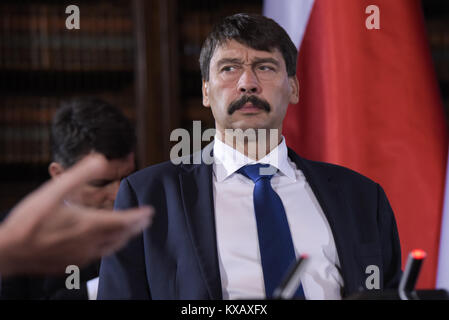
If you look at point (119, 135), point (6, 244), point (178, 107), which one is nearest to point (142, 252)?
point (6, 244)

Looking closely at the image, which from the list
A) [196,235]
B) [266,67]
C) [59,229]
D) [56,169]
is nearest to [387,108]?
[266,67]

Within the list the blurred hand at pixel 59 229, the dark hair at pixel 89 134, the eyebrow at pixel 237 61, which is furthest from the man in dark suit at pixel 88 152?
the blurred hand at pixel 59 229

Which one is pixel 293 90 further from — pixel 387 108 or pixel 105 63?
pixel 105 63

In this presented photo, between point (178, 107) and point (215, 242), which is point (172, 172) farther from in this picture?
point (178, 107)

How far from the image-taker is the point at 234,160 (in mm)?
1219

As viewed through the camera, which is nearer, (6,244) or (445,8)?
(6,244)

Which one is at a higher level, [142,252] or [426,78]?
[426,78]

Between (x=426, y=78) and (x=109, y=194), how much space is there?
3.45 feet

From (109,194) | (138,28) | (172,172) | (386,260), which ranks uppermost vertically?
(138,28)

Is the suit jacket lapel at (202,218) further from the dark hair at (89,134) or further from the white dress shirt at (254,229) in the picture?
the dark hair at (89,134)

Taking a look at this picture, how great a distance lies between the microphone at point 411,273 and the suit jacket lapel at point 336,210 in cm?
38

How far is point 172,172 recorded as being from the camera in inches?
46.5

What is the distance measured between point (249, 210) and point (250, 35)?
1.42 feet

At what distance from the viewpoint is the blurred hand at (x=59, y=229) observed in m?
0.55
